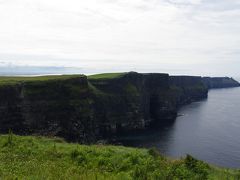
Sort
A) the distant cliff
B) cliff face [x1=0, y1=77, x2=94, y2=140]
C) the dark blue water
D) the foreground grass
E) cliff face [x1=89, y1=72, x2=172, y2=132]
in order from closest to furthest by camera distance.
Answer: the foreground grass → the dark blue water → cliff face [x1=0, y1=77, x2=94, y2=140] → the distant cliff → cliff face [x1=89, y1=72, x2=172, y2=132]

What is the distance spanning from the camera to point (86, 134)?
371 ft

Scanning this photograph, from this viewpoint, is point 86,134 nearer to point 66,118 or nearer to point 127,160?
point 66,118

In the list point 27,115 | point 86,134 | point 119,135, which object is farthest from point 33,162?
point 119,135

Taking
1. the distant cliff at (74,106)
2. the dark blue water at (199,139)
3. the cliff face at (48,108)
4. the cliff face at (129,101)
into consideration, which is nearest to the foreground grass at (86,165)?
the dark blue water at (199,139)

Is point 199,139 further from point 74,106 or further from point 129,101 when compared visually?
point 74,106

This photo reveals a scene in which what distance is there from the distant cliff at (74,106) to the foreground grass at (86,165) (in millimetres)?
71193

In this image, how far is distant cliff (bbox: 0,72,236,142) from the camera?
102m

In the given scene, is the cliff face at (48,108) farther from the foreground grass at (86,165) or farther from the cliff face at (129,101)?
the foreground grass at (86,165)

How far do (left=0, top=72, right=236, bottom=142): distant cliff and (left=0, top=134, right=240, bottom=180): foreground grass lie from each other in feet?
234

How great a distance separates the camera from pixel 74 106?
113500mm

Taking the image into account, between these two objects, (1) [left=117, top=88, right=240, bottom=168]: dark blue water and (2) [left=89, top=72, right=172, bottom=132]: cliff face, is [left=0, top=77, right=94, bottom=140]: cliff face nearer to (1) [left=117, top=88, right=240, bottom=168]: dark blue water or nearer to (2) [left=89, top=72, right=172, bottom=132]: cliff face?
(1) [left=117, top=88, right=240, bottom=168]: dark blue water

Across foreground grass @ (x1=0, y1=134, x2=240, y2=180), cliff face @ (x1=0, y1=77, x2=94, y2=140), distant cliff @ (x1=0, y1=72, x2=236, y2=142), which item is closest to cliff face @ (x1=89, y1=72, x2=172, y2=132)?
distant cliff @ (x1=0, y1=72, x2=236, y2=142)

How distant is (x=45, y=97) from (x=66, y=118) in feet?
27.3

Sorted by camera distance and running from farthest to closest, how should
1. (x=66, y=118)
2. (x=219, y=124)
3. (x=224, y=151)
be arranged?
(x=219, y=124) → (x=66, y=118) → (x=224, y=151)
